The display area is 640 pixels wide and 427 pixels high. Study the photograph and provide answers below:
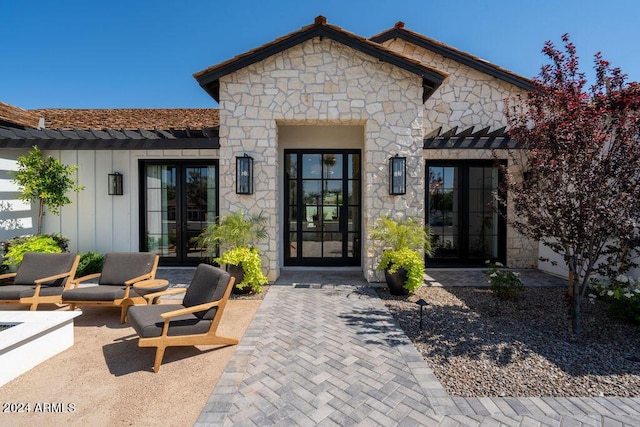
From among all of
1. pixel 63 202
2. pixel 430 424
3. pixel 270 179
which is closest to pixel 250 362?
pixel 430 424

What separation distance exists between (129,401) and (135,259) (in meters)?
3.30

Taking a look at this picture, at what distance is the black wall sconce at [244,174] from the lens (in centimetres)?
661

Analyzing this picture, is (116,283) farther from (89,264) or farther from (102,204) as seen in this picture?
(102,204)

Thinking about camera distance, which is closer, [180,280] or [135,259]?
[135,259]

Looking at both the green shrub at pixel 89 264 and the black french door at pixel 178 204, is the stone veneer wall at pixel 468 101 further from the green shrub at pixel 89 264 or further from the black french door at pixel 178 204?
the green shrub at pixel 89 264

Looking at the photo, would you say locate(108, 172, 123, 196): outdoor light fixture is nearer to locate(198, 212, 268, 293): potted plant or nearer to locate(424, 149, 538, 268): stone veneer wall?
locate(198, 212, 268, 293): potted plant

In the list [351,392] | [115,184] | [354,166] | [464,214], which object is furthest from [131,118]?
[464,214]

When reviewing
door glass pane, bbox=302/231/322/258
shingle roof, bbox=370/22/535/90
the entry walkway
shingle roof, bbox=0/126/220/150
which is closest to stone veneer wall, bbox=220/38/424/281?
shingle roof, bbox=0/126/220/150

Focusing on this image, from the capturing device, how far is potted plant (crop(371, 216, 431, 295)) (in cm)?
586

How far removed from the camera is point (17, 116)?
8.89m

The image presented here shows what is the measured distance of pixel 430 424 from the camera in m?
2.47

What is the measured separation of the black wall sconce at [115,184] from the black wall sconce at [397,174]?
7681 millimetres

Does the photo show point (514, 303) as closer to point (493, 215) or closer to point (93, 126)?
point (493, 215)

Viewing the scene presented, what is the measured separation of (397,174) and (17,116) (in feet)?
38.5
